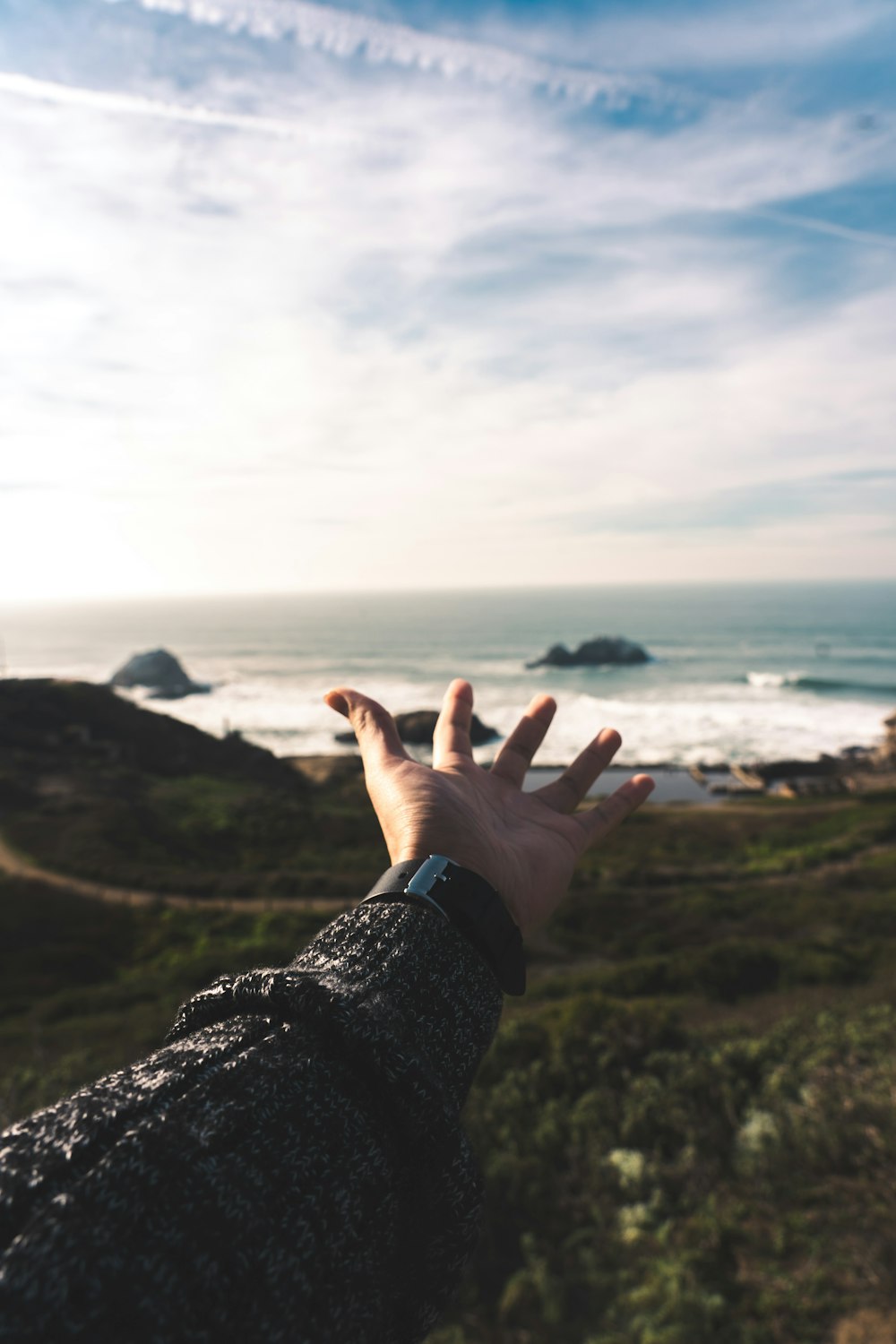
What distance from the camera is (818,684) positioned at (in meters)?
68.1

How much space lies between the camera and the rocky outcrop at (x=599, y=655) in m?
80.8

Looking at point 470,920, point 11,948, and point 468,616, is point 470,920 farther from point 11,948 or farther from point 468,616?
point 468,616

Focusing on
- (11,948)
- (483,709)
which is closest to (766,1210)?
(11,948)

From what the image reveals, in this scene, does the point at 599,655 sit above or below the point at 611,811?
below

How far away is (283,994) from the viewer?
1.23 metres

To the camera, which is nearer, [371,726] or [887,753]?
[371,726]

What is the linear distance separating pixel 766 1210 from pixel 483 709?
54537 millimetres

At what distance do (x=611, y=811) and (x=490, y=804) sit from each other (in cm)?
48

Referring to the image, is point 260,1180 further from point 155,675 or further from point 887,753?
point 155,675

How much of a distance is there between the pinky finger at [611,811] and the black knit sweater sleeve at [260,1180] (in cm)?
123

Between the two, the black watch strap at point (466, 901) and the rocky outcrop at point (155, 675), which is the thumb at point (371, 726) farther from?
the rocky outcrop at point (155, 675)

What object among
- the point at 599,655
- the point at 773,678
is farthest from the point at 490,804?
the point at 599,655

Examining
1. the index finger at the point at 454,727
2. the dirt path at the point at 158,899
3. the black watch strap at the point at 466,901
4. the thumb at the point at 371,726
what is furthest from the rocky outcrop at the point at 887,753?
the black watch strap at the point at 466,901

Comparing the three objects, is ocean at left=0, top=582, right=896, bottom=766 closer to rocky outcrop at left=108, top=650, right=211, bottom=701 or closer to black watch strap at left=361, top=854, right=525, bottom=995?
rocky outcrop at left=108, top=650, right=211, bottom=701
